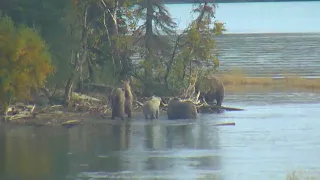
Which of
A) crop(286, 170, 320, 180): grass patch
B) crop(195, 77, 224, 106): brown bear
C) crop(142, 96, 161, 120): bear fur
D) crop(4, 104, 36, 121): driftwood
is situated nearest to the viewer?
crop(286, 170, 320, 180): grass patch

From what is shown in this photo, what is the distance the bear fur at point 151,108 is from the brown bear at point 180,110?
0.35 meters

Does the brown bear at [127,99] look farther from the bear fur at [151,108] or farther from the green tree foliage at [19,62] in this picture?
the green tree foliage at [19,62]

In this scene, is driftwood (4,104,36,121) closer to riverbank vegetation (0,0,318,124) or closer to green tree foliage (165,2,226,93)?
riverbank vegetation (0,0,318,124)

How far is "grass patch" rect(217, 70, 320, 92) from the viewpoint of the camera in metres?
38.0

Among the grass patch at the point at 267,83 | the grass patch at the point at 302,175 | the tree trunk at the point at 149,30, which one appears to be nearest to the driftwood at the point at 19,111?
the tree trunk at the point at 149,30

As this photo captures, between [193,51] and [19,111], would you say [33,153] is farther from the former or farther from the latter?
[193,51]

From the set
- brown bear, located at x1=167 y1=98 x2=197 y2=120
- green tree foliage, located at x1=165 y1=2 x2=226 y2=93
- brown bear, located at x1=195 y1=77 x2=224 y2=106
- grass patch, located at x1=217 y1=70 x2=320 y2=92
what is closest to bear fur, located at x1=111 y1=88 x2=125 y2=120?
brown bear, located at x1=167 y1=98 x2=197 y2=120

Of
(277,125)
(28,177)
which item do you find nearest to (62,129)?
(277,125)

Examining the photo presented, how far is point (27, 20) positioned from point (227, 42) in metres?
39.0

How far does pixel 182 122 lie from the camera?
27438 millimetres

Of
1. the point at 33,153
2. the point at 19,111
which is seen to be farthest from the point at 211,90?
the point at 33,153

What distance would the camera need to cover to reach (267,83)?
39.8 m

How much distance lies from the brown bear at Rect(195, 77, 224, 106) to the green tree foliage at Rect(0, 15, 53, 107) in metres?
6.04

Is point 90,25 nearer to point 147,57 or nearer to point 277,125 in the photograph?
point 147,57
